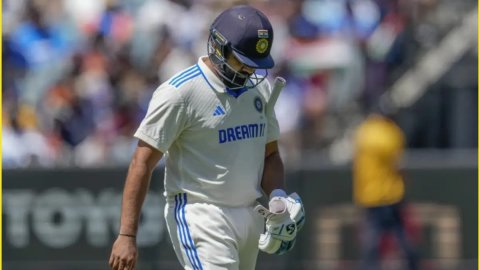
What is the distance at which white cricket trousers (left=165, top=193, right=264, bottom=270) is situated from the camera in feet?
20.7

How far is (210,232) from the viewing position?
6336 millimetres

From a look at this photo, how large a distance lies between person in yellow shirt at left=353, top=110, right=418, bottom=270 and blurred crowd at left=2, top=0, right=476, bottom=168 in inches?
38.6

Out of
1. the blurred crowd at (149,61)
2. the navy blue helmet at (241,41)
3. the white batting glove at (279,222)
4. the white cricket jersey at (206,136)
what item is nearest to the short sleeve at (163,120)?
the white cricket jersey at (206,136)

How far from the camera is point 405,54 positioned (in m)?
15.6

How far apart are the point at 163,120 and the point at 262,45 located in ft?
1.94

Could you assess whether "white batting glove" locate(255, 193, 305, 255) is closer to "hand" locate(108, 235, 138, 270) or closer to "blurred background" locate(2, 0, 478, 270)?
"hand" locate(108, 235, 138, 270)

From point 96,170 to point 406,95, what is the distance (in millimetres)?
3951

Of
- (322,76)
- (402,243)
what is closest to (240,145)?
(402,243)

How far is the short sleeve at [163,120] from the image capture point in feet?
20.4

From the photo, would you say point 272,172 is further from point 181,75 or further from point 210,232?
point 181,75

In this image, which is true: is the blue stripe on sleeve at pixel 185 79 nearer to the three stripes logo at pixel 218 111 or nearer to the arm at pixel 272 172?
the three stripes logo at pixel 218 111

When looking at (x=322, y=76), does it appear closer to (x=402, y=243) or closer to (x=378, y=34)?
(x=378, y=34)

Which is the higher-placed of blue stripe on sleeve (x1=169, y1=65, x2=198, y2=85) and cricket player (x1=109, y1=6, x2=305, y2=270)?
blue stripe on sleeve (x1=169, y1=65, x2=198, y2=85)

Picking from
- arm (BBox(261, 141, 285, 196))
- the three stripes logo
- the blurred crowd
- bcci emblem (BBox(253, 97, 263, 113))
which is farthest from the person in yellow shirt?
the three stripes logo
